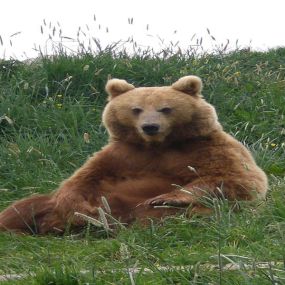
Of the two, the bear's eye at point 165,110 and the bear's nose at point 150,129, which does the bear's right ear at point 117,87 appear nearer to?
the bear's eye at point 165,110

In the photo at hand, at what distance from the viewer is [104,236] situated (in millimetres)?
6406

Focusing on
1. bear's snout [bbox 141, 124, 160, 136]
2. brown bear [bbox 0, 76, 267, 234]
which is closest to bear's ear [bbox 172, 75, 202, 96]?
brown bear [bbox 0, 76, 267, 234]

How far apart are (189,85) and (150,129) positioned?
579 mm

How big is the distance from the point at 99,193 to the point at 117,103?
0.74 m

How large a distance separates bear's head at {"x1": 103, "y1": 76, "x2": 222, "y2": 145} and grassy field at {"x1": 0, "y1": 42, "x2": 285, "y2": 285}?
2.39 ft

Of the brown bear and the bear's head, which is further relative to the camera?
the bear's head

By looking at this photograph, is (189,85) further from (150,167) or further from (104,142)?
(104,142)

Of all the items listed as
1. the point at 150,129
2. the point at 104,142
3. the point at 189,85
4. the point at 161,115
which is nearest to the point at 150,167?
the point at 150,129

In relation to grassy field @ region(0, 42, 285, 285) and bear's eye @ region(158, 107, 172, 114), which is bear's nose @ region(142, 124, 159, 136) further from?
grassy field @ region(0, 42, 285, 285)

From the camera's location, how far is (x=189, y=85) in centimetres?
715

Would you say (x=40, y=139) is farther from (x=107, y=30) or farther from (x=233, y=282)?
(x=233, y=282)

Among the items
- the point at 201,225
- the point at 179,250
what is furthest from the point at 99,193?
the point at 179,250

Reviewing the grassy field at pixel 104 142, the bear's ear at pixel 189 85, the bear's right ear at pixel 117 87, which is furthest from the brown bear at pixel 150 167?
the grassy field at pixel 104 142

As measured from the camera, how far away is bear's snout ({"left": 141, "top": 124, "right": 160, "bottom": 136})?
6.77m
